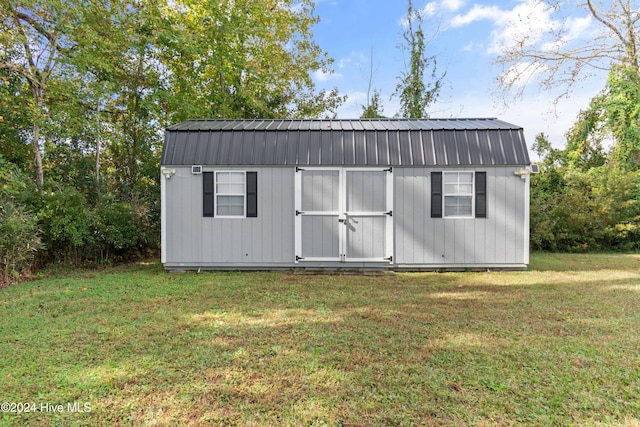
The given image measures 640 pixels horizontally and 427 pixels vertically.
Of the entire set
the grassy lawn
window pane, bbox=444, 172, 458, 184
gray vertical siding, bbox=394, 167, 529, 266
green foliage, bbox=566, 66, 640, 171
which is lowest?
the grassy lawn

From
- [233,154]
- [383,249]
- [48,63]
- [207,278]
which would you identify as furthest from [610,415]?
[48,63]

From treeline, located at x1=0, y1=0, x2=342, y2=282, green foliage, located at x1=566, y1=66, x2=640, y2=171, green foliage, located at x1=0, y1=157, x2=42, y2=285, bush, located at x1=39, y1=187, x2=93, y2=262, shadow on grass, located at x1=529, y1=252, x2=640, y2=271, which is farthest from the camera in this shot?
green foliage, located at x1=566, y1=66, x2=640, y2=171

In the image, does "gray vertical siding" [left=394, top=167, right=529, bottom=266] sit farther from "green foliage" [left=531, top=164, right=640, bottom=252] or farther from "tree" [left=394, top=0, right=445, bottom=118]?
"tree" [left=394, top=0, right=445, bottom=118]

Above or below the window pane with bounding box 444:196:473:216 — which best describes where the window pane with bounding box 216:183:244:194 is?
above

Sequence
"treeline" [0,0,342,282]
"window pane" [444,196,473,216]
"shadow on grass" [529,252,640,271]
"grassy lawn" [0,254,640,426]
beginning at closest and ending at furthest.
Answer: "grassy lawn" [0,254,640,426] < "treeline" [0,0,342,282] < "window pane" [444,196,473,216] < "shadow on grass" [529,252,640,271]

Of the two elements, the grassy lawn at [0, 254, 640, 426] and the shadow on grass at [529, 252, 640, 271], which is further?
the shadow on grass at [529, 252, 640, 271]

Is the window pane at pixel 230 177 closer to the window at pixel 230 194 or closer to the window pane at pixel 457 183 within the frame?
the window at pixel 230 194

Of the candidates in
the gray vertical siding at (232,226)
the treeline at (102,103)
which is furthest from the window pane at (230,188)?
the treeline at (102,103)

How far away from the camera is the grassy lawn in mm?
2064

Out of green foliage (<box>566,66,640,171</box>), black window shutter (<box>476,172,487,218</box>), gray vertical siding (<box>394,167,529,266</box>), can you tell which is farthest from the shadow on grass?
green foliage (<box>566,66,640,171</box>)

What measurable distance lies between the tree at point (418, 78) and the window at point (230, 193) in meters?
9.75

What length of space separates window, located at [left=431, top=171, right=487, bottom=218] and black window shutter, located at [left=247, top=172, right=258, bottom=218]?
140 inches

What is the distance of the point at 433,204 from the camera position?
6.57 m

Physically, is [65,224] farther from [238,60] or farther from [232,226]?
[238,60]
